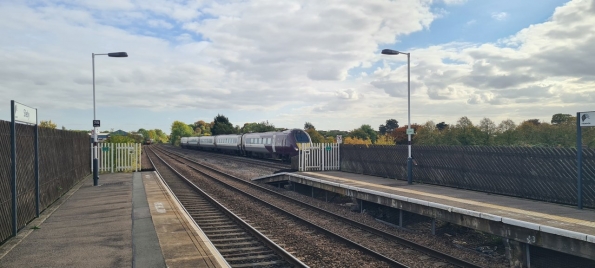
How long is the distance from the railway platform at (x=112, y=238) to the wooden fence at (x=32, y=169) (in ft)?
1.17

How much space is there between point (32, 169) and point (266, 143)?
97.8 ft

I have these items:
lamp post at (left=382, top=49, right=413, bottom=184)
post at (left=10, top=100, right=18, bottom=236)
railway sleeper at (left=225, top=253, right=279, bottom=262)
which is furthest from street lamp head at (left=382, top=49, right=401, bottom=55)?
post at (left=10, top=100, right=18, bottom=236)

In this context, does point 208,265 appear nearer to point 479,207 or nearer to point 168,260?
point 168,260

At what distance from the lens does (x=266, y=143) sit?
130ft

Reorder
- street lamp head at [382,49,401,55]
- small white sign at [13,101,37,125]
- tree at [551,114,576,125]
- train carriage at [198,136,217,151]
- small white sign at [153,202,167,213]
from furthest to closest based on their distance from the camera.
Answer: train carriage at [198,136,217,151] < tree at [551,114,576,125] < street lamp head at [382,49,401,55] < small white sign at [153,202,167,213] < small white sign at [13,101,37,125]

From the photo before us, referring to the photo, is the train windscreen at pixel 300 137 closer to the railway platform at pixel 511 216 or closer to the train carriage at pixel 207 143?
the railway platform at pixel 511 216

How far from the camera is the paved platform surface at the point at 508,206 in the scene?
8.30 metres

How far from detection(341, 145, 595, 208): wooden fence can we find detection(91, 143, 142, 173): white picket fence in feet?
48.7

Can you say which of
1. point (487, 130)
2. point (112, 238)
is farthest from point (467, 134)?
point (112, 238)

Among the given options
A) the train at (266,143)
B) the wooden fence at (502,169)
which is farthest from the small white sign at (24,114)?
the train at (266,143)

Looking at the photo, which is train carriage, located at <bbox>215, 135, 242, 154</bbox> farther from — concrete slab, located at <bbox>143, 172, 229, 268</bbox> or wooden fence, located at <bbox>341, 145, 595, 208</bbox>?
concrete slab, located at <bbox>143, 172, 229, 268</bbox>

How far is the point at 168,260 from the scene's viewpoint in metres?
6.97

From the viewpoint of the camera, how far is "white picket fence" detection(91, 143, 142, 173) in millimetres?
24172

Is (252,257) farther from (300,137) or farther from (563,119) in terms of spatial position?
(563,119)
